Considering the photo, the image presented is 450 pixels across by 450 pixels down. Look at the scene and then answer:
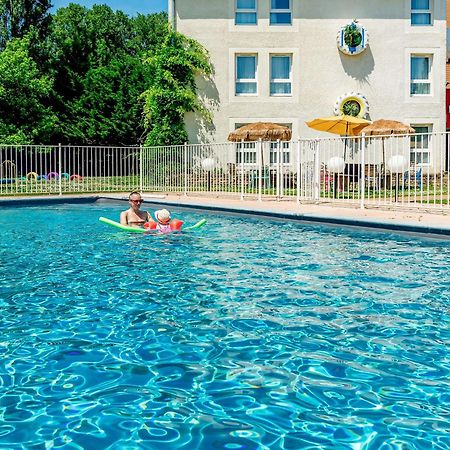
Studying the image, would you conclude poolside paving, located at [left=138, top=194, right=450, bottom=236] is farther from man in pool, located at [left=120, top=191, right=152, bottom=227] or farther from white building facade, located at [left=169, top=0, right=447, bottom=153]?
white building facade, located at [left=169, top=0, right=447, bottom=153]

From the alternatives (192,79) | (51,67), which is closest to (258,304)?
(192,79)

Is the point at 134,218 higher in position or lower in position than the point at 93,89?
lower

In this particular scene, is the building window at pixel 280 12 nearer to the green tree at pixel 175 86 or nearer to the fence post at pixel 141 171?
the green tree at pixel 175 86

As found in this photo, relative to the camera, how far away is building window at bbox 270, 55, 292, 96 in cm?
2580

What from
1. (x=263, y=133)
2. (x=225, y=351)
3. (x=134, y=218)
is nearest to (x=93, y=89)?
(x=263, y=133)

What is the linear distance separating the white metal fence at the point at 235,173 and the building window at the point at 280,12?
267 inches

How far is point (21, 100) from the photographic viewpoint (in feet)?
97.1

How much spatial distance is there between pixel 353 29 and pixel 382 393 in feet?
78.5

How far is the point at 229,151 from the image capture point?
784 inches

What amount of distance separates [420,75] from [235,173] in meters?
11.3

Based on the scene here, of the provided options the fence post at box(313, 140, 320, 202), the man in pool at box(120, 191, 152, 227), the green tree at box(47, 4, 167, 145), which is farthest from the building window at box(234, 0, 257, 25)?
the man in pool at box(120, 191, 152, 227)

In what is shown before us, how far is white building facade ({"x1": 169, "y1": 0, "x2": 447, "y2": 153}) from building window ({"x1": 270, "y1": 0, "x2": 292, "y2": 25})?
0.14 ft

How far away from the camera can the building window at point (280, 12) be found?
1012 inches

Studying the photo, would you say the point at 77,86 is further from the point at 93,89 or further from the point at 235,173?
the point at 235,173
